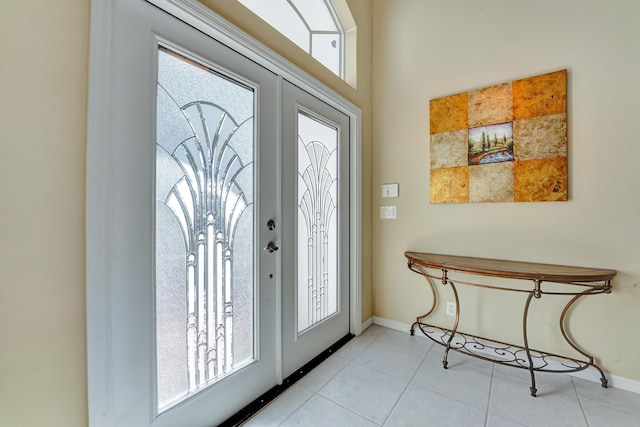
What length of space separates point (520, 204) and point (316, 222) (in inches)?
61.7

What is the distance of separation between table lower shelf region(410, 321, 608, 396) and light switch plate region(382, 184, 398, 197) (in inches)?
48.3

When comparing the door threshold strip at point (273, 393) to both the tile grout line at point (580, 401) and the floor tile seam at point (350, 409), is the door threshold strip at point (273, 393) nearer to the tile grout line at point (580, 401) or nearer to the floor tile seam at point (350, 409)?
the floor tile seam at point (350, 409)

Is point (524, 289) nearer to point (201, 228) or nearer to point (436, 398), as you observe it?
point (436, 398)

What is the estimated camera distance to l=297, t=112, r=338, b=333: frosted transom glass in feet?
6.33

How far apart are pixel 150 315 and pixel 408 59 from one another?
2.81m

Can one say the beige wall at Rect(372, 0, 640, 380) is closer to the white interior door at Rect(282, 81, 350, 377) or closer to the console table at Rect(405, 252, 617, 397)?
the console table at Rect(405, 252, 617, 397)

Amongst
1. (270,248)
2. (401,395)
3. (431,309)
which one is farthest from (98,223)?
(431,309)

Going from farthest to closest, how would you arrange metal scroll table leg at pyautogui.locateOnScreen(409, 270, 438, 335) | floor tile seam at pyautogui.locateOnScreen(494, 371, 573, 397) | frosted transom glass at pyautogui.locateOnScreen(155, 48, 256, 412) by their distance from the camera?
metal scroll table leg at pyautogui.locateOnScreen(409, 270, 438, 335) < floor tile seam at pyautogui.locateOnScreen(494, 371, 573, 397) < frosted transom glass at pyautogui.locateOnScreen(155, 48, 256, 412)

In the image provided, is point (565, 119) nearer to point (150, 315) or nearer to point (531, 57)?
point (531, 57)

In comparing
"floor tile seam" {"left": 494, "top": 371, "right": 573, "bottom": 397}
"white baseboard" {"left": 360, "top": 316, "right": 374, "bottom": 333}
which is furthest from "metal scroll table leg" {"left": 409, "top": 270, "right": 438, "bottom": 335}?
"floor tile seam" {"left": 494, "top": 371, "right": 573, "bottom": 397}

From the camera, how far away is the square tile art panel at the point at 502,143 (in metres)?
1.83

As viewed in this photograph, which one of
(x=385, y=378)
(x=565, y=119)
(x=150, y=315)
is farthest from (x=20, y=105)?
(x=565, y=119)

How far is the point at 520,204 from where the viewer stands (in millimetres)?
1960

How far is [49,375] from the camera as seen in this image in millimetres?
873
